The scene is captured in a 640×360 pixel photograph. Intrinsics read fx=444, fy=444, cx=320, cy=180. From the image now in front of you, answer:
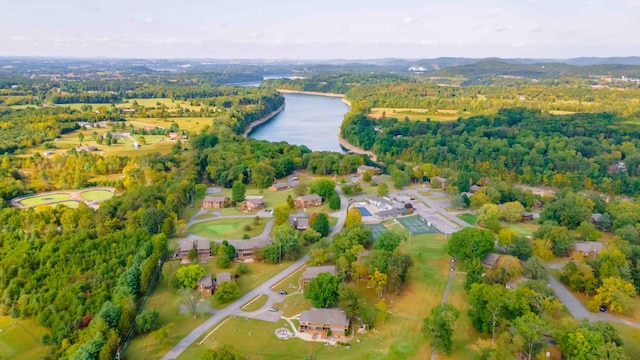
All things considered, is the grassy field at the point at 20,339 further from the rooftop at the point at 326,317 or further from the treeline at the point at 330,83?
the treeline at the point at 330,83

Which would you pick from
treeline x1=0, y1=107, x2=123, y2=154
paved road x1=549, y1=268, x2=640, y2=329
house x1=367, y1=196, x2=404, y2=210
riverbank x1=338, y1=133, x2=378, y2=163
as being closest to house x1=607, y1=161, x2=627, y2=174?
riverbank x1=338, y1=133, x2=378, y2=163

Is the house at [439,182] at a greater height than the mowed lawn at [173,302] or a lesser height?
greater

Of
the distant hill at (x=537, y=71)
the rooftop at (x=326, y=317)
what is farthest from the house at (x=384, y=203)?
the distant hill at (x=537, y=71)

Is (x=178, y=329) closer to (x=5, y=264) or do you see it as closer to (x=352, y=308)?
(x=352, y=308)

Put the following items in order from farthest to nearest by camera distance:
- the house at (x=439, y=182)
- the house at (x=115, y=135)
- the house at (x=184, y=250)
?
1. the house at (x=115, y=135)
2. the house at (x=439, y=182)
3. the house at (x=184, y=250)

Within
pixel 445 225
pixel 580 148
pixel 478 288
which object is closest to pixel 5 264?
pixel 478 288

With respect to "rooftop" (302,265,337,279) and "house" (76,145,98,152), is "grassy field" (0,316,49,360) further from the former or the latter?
"house" (76,145,98,152)
